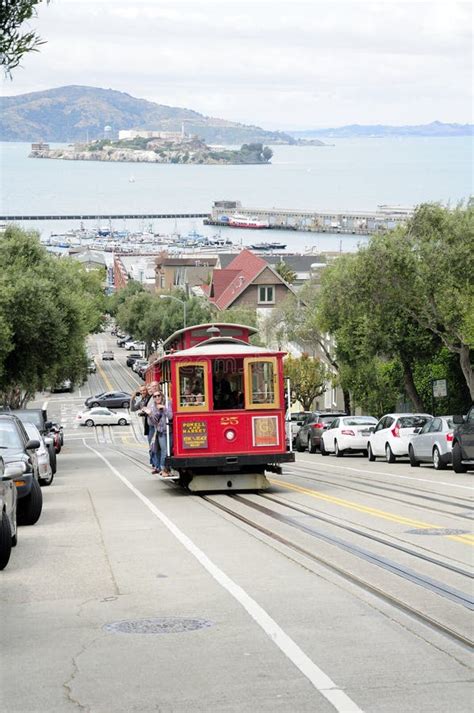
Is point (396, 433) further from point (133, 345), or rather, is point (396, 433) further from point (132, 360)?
point (133, 345)

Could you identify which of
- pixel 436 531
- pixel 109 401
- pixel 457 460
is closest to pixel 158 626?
pixel 436 531

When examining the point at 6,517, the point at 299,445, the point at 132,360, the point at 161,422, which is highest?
the point at 132,360

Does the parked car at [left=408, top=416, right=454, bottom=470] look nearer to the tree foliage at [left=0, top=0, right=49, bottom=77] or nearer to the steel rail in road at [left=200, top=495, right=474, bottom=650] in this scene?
the steel rail in road at [left=200, top=495, right=474, bottom=650]

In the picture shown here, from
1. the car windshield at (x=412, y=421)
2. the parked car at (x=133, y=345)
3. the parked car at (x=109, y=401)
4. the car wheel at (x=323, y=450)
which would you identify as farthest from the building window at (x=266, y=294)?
the car windshield at (x=412, y=421)

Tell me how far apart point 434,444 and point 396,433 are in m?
4.10

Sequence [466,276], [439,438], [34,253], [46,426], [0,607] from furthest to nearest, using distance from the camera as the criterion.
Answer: [34,253]
[466,276]
[46,426]
[439,438]
[0,607]

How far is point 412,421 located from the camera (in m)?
35.3

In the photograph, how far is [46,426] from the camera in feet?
122

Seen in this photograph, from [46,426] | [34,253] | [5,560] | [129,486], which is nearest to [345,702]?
[5,560]

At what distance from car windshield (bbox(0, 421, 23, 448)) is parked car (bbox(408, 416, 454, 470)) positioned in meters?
12.9

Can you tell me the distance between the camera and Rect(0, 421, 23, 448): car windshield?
19.3 m

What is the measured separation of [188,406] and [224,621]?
1297cm

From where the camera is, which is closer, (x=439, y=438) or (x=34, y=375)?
(x=439, y=438)

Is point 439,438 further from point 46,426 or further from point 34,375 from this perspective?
point 34,375
